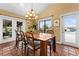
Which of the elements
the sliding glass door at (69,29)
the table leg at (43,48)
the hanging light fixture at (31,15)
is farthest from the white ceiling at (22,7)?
the table leg at (43,48)

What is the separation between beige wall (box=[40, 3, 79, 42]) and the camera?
2.00 m

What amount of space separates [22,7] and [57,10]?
0.73m

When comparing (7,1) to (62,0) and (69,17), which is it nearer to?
(62,0)

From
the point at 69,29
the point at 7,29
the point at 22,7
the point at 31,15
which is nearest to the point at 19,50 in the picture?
the point at 7,29

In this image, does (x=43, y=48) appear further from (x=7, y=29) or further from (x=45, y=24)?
(x=7, y=29)

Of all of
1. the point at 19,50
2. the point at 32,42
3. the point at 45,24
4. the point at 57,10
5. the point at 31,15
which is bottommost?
the point at 19,50

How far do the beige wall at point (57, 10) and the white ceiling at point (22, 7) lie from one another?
0.34 ft

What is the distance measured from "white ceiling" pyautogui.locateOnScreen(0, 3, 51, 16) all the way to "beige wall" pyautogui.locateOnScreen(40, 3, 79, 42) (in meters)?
0.10

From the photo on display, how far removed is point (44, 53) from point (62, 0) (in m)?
1.16

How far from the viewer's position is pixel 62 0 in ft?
6.73

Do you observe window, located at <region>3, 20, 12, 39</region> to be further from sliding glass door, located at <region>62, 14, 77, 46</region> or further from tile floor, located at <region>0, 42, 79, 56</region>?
sliding glass door, located at <region>62, 14, 77, 46</region>

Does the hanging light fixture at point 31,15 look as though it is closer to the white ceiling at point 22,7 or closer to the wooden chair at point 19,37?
the white ceiling at point 22,7

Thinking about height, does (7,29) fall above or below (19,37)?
above

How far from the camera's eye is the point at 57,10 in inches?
81.0
